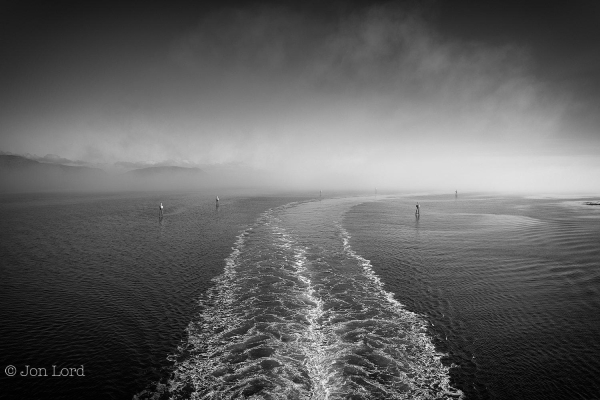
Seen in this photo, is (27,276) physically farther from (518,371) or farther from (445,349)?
(518,371)

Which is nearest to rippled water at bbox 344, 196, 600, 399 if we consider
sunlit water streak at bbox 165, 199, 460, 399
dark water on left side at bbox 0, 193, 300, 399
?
sunlit water streak at bbox 165, 199, 460, 399

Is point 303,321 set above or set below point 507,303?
below

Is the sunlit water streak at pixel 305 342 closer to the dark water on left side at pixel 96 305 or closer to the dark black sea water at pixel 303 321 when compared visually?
the dark black sea water at pixel 303 321

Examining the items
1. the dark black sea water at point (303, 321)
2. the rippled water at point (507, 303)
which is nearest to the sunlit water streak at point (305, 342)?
the dark black sea water at point (303, 321)

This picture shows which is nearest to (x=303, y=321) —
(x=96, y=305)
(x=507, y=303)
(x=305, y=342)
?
(x=305, y=342)

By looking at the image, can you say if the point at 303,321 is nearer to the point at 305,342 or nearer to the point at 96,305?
the point at 305,342

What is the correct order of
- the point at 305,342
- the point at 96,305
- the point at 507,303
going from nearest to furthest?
1. the point at 305,342
2. the point at 96,305
3. the point at 507,303

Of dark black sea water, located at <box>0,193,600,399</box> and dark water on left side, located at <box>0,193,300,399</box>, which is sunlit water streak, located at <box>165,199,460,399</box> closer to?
dark black sea water, located at <box>0,193,600,399</box>
